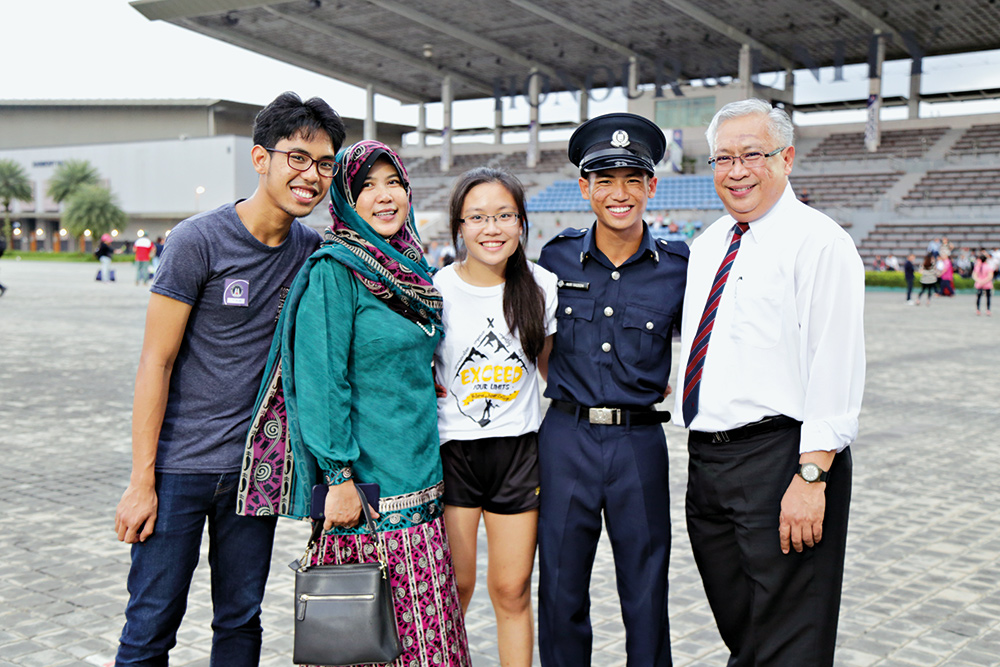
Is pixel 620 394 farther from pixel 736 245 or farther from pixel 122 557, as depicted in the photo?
pixel 122 557

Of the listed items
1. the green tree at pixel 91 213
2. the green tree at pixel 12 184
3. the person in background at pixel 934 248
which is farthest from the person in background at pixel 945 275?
the green tree at pixel 12 184

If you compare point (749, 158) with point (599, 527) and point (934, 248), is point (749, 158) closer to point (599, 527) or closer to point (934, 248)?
point (599, 527)

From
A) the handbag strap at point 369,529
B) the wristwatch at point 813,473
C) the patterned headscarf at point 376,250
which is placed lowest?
the handbag strap at point 369,529

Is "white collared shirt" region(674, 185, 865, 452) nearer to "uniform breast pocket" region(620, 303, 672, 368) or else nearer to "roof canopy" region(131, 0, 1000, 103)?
"uniform breast pocket" region(620, 303, 672, 368)

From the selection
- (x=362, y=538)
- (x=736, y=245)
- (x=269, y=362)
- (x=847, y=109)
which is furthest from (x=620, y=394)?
(x=847, y=109)

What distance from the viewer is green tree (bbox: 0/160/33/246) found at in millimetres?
60500

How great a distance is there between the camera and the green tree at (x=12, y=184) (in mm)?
60500

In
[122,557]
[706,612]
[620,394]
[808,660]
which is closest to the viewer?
[808,660]

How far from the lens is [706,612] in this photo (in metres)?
4.10

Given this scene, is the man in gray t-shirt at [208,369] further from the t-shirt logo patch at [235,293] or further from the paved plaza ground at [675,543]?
the paved plaza ground at [675,543]

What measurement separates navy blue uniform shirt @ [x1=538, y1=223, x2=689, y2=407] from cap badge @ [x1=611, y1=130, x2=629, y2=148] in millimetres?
314

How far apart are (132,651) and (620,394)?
5.48 feet

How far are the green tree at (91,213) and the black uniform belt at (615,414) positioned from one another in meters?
57.5

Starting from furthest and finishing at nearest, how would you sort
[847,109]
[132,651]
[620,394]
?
[847,109], [620,394], [132,651]
